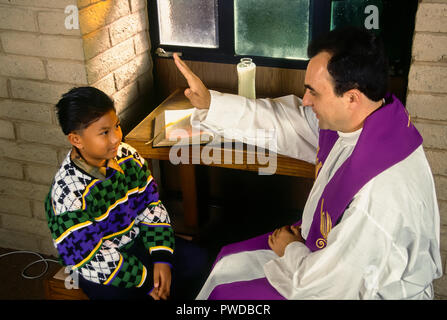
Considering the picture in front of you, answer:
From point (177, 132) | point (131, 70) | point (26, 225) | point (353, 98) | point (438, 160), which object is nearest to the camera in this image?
point (353, 98)

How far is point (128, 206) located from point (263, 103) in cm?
67

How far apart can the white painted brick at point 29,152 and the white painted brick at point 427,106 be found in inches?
59.5

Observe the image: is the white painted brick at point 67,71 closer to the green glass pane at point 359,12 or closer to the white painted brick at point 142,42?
the white painted brick at point 142,42

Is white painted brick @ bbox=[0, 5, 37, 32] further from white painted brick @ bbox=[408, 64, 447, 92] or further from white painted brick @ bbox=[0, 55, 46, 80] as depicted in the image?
white painted brick @ bbox=[408, 64, 447, 92]

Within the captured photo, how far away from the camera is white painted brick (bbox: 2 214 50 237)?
2604 millimetres

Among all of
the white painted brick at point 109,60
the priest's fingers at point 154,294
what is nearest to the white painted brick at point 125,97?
the white painted brick at point 109,60

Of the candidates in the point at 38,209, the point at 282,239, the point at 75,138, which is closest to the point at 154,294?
the point at 282,239

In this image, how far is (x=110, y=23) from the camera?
2.28 meters

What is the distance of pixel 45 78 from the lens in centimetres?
222

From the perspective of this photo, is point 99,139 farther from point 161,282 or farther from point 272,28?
point 272,28

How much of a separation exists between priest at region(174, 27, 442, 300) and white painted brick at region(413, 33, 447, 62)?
0.40 meters

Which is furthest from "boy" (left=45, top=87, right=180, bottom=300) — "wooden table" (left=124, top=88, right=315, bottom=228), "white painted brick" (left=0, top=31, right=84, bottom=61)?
"white painted brick" (left=0, top=31, right=84, bottom=61)

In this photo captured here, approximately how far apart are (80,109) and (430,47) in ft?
4.09

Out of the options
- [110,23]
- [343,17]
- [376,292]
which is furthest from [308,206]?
[110,23]
